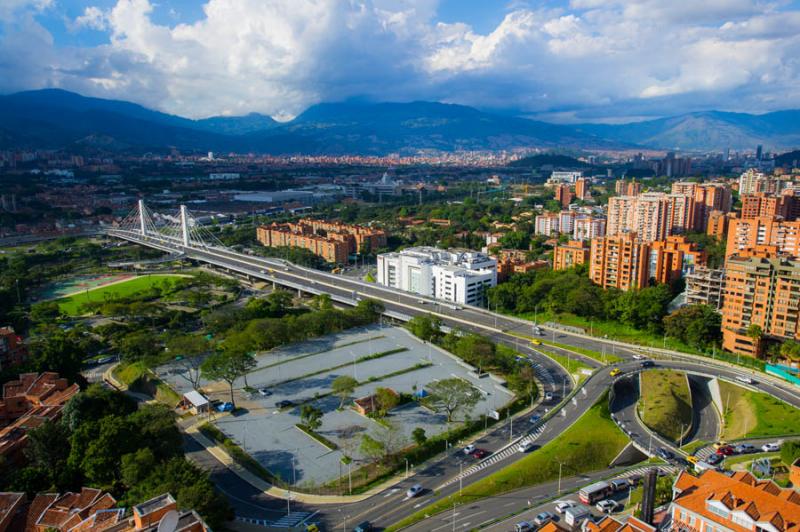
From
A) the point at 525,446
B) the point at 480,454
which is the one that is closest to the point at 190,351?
the point at 480,454

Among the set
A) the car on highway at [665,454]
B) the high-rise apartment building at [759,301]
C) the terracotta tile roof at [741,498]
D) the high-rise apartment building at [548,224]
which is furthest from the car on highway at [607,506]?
the high-rise apartment building at [548,224]

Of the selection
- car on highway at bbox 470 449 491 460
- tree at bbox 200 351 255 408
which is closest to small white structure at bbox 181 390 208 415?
tree at bbox 200 351 255 408

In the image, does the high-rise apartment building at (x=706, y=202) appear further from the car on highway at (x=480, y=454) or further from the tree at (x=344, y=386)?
the tree at (x=344, y=386)

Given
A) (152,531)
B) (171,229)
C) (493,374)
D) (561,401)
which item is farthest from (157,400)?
(171,229)

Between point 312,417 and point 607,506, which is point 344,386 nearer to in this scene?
point 312,417

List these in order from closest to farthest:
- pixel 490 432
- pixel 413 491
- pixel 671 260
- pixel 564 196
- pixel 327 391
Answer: pixel 413 491 → pixel 490 432 → pixel 327 391 → pixel 671 260 → pixel 564 196

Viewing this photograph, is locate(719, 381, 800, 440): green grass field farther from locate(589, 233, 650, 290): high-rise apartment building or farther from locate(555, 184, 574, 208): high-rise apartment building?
locate(555, 184, 574, 208): high-rise apartment building
